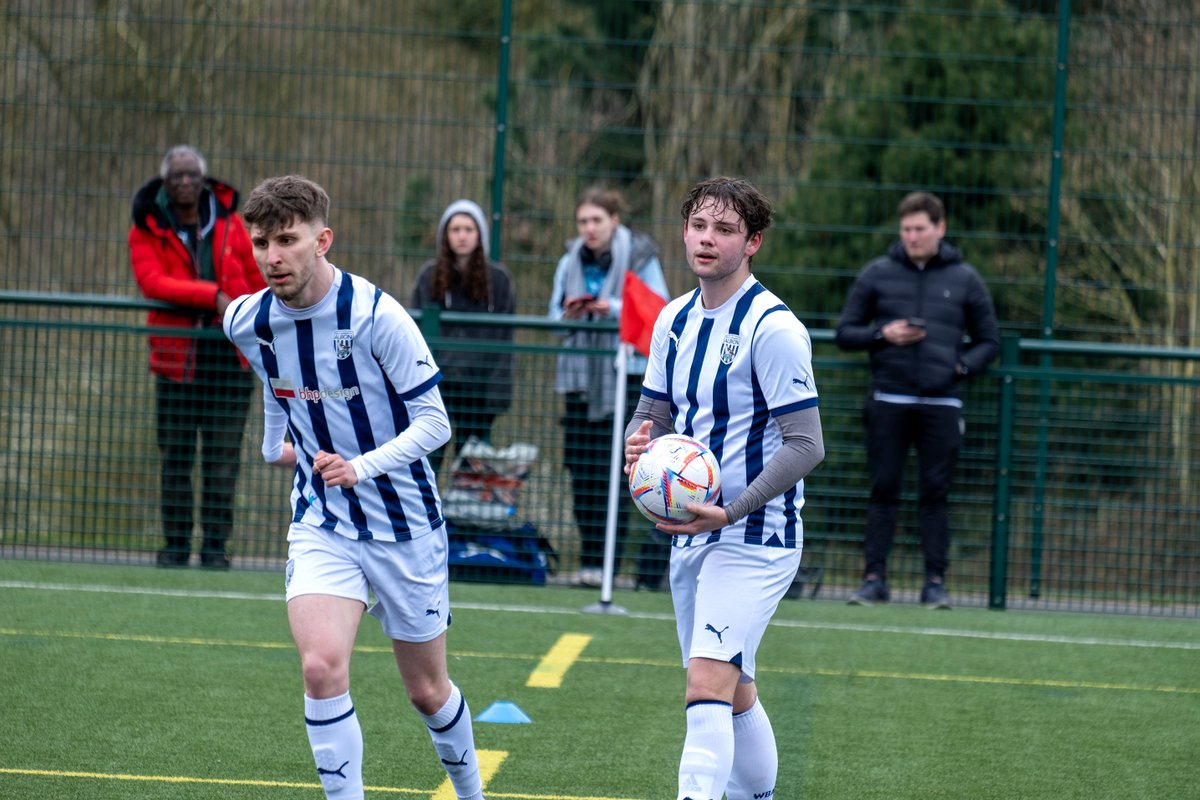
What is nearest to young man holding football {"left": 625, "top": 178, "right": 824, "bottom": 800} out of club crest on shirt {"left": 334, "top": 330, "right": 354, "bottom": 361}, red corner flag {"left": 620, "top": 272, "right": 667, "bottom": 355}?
club crest on shirt {"left": 334, "top": 330, "right": 354, "bottom": 361}

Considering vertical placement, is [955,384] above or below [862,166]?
below

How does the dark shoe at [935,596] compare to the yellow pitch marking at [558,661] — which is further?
the dark shoe at [935,596]

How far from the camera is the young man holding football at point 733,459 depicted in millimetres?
4023

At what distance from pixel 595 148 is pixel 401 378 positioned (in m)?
6.04

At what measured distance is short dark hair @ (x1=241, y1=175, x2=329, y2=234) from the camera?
4.20 meters

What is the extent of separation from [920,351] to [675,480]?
16.3 feet

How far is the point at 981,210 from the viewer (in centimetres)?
984

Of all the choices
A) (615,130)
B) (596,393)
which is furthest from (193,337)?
(615,130)

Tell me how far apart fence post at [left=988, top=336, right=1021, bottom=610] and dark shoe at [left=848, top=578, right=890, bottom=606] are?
71cm

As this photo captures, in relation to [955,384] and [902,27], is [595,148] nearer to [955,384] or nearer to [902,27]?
[902,27]

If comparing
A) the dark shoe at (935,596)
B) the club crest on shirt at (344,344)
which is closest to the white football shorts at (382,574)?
the club crest on shirt at (344,344)

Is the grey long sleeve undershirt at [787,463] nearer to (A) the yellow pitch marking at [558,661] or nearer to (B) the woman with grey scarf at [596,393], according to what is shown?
(A) the yellow pitch marking at [558,661]

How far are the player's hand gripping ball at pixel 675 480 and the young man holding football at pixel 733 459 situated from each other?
0.14 ft

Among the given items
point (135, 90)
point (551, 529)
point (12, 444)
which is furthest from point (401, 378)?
point (135, 90)
